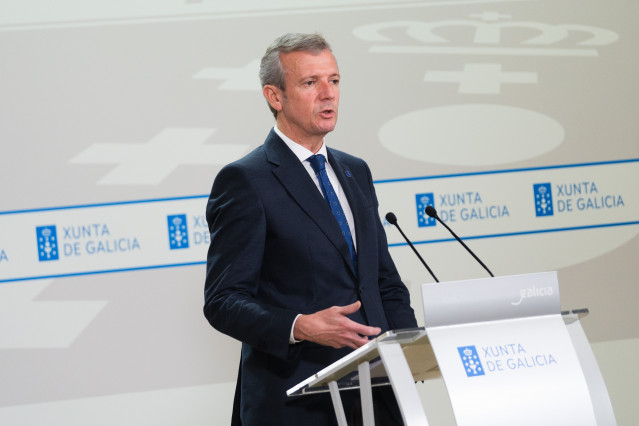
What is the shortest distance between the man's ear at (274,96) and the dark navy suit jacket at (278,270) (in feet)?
0.60

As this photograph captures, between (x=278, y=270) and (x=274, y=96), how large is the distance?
533mm

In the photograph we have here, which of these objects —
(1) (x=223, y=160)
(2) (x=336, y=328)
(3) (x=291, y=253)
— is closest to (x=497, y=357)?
(2) (x=336, y=328)

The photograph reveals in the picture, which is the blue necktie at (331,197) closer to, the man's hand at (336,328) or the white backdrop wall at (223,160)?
the man's hand at (336,328)

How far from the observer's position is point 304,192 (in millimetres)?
2252

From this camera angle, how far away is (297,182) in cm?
226

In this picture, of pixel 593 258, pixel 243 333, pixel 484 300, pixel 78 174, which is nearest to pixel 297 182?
pixel 243 333

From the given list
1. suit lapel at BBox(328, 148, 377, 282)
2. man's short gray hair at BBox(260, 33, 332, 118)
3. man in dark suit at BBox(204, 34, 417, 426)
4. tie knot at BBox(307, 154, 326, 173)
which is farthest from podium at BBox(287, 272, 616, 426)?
man's short gray hair at BBox(260, 33, 332, 118)

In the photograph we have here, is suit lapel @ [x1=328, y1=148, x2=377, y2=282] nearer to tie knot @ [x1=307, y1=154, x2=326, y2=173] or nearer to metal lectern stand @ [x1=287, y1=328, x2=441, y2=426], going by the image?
tie knot @ [x1=307, y1=154, x2=326, y2=173]

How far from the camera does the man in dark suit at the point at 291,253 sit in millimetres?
2117

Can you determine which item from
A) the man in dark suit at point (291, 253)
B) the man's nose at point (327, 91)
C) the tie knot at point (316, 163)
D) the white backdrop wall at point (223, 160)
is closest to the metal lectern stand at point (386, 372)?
the man in dark suit at point (291, 253)

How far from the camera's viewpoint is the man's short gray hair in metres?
2.34

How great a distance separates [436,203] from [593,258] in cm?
89

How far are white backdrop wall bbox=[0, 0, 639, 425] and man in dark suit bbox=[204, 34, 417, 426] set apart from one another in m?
1.45

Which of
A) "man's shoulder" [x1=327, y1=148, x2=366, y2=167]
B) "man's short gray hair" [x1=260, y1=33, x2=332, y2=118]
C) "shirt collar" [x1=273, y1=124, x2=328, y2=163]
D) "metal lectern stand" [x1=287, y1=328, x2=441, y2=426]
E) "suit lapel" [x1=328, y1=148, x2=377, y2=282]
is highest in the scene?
"man's short gray hair" [x1=260, y1=33, x2=332, y2=118]
